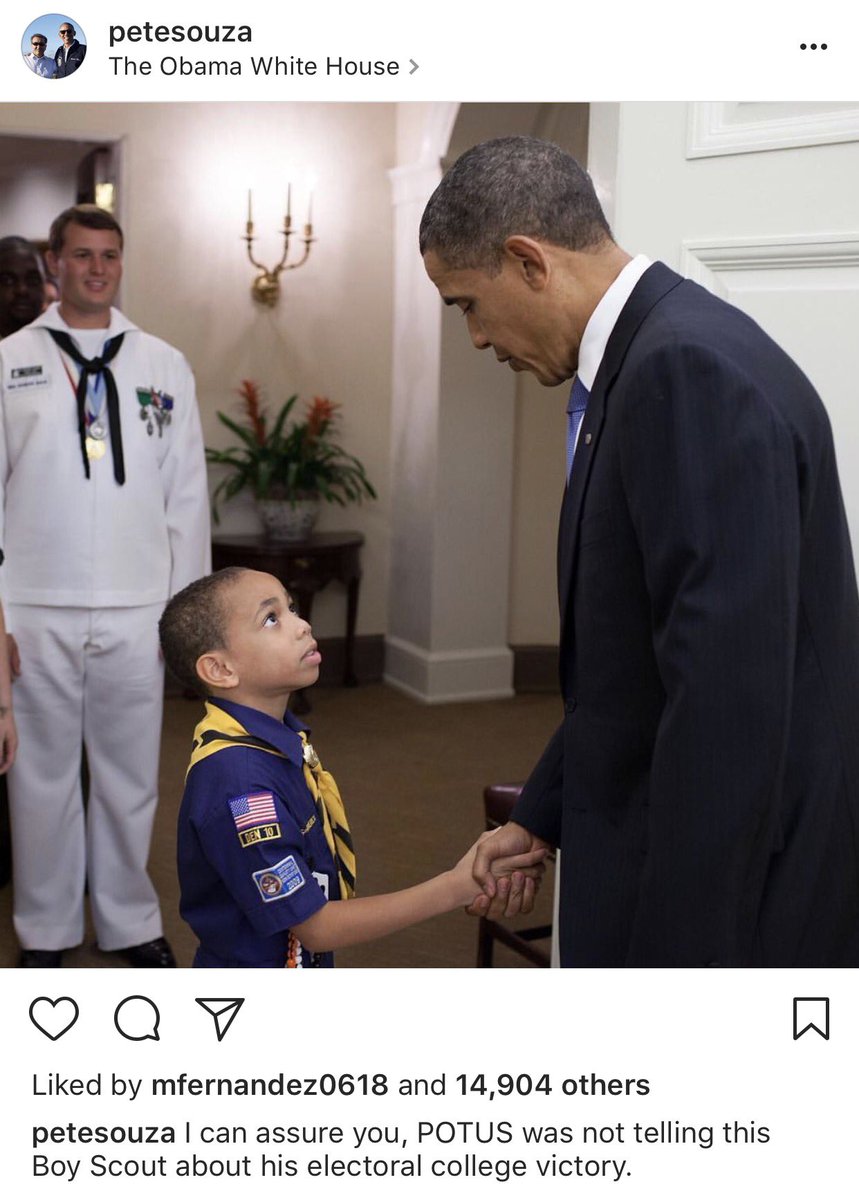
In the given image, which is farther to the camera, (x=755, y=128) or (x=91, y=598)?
(x=91, y=598)

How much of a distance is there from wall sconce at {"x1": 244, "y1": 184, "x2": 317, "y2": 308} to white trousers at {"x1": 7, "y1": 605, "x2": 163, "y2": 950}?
11.0 feet

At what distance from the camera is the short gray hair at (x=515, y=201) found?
142 centimetres

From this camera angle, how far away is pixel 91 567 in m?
3.28

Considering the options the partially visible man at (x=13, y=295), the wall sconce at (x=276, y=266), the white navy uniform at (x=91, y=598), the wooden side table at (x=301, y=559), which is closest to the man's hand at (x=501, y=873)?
the white navy uniform at (x=91, y=598)

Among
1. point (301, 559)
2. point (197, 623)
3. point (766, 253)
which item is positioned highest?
point (766, 253)

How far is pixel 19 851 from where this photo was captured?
3447 mm

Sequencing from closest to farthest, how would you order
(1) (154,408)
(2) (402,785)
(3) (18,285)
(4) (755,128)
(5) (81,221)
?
(4) (755,128), (5) (81,221), (1) (154,408), (3) (18,285), (2) (402,785)

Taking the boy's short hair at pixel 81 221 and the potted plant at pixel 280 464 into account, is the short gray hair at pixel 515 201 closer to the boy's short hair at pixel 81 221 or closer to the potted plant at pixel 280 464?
the boy's short hair at pixel 81 221
